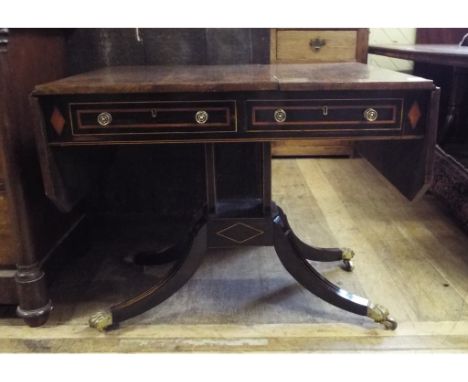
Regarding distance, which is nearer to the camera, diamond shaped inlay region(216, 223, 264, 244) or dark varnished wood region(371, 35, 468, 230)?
diamond shaped inlay region(216, 223, 264, 244)

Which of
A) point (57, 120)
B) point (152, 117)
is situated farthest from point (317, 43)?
point (57, 120)

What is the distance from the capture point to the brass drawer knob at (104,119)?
1190mm

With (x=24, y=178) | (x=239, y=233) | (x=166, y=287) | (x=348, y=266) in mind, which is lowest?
(x=348, y=266)

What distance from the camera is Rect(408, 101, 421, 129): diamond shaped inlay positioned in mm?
1182

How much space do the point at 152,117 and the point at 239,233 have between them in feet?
1.28

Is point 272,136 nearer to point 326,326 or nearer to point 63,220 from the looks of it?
point 326,326

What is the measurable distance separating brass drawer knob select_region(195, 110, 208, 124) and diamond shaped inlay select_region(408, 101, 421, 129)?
469 millimetres

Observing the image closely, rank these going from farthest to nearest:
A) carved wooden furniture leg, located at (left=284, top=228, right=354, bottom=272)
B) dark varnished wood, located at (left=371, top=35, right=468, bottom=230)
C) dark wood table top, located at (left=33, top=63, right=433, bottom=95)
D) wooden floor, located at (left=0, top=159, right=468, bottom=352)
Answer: dark varnished wood, located at (left=371, top=35, right=468, bottom=230)
carved wooden furniture leg, located at (left=284, top=228, right=354, bottom=272)
wooden floor, located at (left=0, top=159, right=468, bottom=352)
dark wood table top, located at (left=33, top=63, right=433, bottom=95)

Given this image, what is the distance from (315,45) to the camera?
257 cm

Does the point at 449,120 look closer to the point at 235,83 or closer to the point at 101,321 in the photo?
the point at 235,83

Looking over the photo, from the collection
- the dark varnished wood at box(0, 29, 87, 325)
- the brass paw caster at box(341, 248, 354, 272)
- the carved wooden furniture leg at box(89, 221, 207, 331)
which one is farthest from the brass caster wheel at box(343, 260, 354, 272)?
the dark varnished wood at box(0, 29, 87, 325)

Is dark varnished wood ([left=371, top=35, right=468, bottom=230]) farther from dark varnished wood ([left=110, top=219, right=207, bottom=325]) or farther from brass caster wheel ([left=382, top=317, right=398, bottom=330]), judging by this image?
dark varnished wood ([left=110, top=219, right=207, bottom=325])

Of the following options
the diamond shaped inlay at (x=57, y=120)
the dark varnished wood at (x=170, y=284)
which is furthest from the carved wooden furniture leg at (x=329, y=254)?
the diamond shaped inlay at (x=57, y=120)
